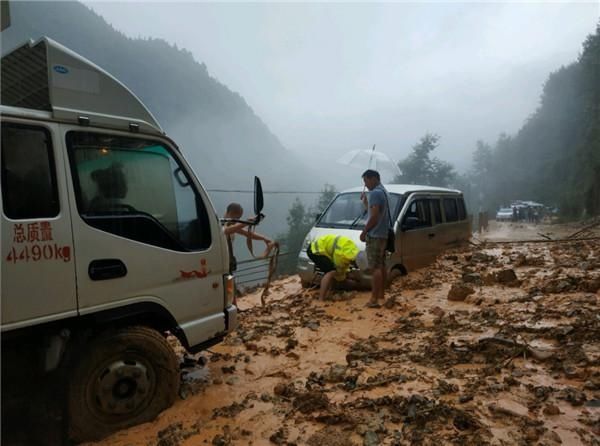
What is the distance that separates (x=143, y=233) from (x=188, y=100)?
128 metres

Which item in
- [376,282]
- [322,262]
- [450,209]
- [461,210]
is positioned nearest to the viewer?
[376,282]

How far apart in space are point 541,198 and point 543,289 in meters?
51.4

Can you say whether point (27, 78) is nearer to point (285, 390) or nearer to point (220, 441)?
point (220, 441)

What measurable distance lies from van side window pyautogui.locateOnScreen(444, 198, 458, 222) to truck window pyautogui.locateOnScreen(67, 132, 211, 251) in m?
6.92

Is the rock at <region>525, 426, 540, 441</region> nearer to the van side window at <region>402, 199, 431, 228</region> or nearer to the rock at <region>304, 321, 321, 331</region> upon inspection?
the rock at <region>304, 321, 321, 331</region>

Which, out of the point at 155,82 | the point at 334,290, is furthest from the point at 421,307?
the point at 155,82

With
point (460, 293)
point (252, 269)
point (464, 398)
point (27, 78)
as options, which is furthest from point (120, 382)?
point (252, 269)

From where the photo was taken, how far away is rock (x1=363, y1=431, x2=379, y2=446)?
2.46m

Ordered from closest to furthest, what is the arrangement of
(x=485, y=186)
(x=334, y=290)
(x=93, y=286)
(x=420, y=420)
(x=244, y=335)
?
(x=93, y=286) < (x=420, y=420) < (x=244, y=335) < (x=334, y=290) < (x=485, y=186)

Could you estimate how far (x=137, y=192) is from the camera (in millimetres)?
2814

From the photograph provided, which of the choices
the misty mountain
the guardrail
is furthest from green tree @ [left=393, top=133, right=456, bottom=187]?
the guardrail

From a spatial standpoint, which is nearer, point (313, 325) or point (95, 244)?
point (95, 244)

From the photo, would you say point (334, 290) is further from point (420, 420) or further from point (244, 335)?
point (420, 420)

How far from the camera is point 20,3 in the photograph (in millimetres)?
79562
